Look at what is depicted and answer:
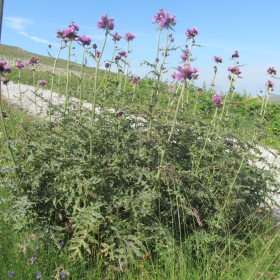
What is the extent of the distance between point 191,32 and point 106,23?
79 centimetres

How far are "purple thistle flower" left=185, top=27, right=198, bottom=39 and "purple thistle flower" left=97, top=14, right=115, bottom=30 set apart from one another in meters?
0.72

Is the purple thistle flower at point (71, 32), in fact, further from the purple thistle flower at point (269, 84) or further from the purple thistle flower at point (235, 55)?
the purple thistle flower at point (269, 84)

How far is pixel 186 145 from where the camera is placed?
9.52 ft

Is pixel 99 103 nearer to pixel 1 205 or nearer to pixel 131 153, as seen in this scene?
pixel 131 153

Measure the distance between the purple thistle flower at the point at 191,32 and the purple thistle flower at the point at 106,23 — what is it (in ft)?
2.36

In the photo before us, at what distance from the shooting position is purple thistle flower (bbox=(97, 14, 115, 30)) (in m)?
2.56

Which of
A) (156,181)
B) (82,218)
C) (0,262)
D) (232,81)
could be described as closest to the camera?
(0,262)

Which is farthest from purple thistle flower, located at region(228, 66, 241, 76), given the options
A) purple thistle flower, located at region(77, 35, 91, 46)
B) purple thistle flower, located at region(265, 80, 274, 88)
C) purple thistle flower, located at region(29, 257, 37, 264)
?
purple thistle flower, located at region(29, 257, 37, 264)

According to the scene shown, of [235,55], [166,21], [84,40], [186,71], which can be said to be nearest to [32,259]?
[186,71]

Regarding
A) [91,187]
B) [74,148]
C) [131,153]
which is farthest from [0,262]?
[131,153]

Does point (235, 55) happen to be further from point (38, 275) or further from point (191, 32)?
point (38, 275)

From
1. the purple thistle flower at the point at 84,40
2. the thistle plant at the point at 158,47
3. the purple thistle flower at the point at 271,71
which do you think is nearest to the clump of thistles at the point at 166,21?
the thistle plant at the point at 158,47

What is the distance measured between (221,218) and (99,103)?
1433 millimetres

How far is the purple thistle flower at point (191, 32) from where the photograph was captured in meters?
2.86
